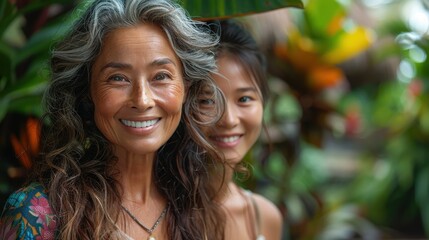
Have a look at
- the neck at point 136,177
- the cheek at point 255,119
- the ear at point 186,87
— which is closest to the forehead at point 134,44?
the ear at point 186,87

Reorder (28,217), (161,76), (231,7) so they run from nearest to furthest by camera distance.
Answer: (28,217) < (161,76) < (231,7)

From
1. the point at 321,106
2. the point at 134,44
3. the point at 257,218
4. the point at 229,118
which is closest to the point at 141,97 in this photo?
the point at 134,44

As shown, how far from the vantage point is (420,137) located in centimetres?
484

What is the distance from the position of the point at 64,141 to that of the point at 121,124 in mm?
171

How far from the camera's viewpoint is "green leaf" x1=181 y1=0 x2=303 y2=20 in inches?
79.6

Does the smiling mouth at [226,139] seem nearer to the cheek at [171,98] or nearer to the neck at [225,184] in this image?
the neck at [225,184]

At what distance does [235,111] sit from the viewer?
2.14m

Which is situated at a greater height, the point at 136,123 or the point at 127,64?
the point at 127,64

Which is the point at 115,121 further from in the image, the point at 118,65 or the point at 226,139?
the point at 226,139

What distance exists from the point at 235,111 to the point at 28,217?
76 centimetres

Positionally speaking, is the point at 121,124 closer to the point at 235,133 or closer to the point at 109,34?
the point at 109,34

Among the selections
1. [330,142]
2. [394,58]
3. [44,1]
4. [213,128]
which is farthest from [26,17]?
[330,142]

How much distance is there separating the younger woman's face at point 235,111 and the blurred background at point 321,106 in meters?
0.18

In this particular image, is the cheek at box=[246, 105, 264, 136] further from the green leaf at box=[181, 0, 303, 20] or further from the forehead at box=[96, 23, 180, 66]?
the forehead at box=[96, 23, 180, 66]
